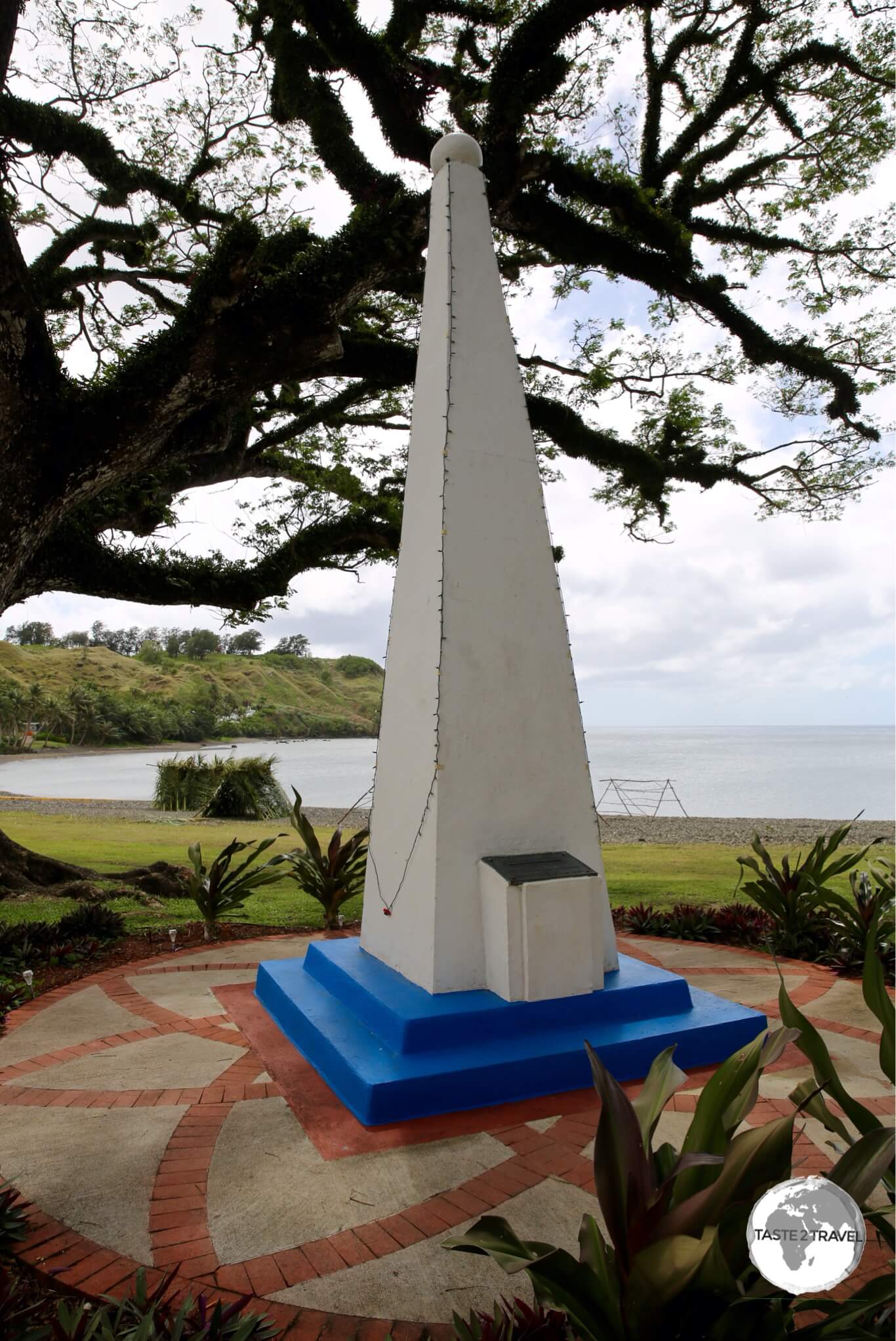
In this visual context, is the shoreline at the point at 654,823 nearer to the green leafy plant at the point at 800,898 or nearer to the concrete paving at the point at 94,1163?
the green leafy plant at the point at 800,898

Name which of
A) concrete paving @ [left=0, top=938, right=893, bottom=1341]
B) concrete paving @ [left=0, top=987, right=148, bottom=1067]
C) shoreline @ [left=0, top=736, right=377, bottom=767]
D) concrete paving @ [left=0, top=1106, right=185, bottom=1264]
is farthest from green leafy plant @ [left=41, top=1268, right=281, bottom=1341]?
shoreline @ [left=0, top=736, right=377, bottom=767]

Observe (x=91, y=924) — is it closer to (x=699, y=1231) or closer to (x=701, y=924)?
(x=701, y=924)

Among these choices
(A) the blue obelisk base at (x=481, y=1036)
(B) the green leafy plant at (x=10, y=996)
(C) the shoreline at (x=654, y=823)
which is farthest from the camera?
(C) the shoreline at (x=654, y=823)

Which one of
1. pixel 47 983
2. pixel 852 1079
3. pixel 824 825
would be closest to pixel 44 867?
pixel 47 983

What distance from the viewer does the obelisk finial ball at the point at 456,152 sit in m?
4.22

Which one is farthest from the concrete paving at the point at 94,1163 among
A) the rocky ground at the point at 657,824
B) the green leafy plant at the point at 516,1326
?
the rocky ground at the point at 657,824

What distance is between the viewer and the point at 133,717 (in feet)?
140

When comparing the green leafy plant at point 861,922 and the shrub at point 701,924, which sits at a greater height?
the green leafy plant at point 861,922

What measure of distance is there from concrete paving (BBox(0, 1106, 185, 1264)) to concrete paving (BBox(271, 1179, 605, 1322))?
0.55 m

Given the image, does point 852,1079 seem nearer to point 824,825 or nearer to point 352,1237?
point 352,1237

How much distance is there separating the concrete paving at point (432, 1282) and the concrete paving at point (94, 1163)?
0.55 m

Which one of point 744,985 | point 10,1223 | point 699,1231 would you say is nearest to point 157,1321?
point 10,1223

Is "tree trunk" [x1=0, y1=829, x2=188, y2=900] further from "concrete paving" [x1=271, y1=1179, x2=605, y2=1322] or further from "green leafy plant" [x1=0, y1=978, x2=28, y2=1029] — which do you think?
"concrete paving" [x1=271, y1=1179, x2=605, y2=1322]

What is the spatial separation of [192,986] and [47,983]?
0.92 metres
